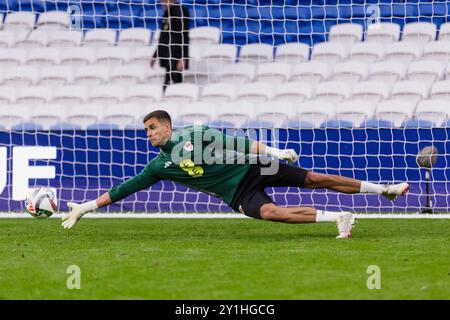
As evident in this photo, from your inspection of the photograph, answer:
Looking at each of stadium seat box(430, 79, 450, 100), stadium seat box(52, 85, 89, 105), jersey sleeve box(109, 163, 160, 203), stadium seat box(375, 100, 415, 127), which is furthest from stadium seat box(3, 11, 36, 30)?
jersey sleeve box(109, 163, 160, 203)

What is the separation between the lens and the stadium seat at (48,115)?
54.3 ft

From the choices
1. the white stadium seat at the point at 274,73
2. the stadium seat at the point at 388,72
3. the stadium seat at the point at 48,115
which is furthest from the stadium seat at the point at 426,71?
the stadium seat at the point at 48,115

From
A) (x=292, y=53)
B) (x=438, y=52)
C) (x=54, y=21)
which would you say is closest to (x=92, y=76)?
(x=54, y=21)

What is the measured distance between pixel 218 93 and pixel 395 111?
3237mm

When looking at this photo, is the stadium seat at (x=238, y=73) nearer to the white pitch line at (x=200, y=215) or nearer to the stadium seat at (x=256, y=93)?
the stadium seat at (x=256, y=93)

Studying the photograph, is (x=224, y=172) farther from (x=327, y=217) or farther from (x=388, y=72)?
(x=388, y=72)

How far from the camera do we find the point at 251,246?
923 cm

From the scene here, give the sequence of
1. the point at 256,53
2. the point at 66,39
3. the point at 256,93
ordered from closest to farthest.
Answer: the point at 256,93 → the point at 256,53 → the point at 66,39

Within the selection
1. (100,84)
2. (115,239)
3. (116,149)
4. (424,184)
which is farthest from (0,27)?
(115,239)

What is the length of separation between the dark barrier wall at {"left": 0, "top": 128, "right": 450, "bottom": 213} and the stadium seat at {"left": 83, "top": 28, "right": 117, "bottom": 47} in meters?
4.81

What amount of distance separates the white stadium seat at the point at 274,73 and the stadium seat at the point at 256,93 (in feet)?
1.93

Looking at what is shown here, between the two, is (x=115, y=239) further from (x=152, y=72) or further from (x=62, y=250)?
(x=152, y=72)

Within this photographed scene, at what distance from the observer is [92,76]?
18.3m

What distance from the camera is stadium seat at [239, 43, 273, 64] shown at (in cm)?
1833
